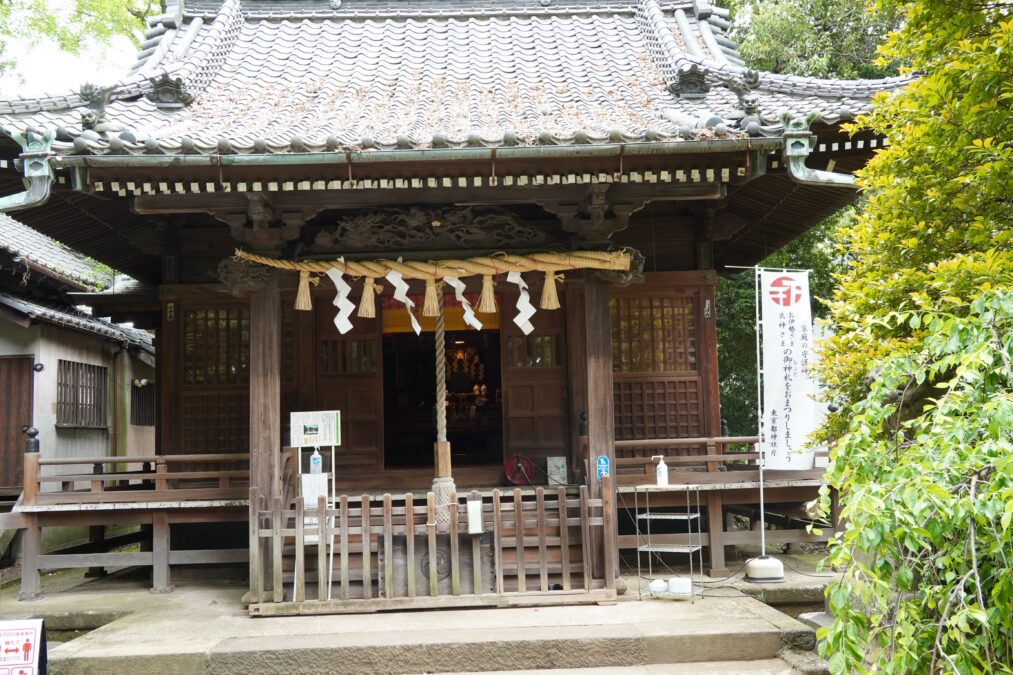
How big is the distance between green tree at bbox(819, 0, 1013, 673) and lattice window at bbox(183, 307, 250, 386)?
7.21 m

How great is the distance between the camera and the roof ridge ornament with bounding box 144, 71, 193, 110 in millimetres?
9172

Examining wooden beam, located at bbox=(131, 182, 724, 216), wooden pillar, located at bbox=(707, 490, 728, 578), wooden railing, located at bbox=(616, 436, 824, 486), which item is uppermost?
wooden beam, located at bbox=(131, 182, 724, 216)

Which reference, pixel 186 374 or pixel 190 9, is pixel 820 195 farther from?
pixel 190 9

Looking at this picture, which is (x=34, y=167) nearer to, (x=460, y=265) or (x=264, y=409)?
(x=264, y=409)

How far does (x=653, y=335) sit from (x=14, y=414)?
10.0m

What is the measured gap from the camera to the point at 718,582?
8.67m

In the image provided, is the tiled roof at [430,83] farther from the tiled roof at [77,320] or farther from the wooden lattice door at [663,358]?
the tiled roof at [77,320]

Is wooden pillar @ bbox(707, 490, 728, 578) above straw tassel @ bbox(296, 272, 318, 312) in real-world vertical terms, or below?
below

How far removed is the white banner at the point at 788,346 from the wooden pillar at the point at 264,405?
16.0 feet

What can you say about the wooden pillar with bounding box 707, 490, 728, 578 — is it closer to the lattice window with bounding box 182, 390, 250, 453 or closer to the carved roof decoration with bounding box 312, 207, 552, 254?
the carved roof decoration with bounding box 312, 207, 552, 254

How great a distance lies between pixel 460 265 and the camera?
321 inches

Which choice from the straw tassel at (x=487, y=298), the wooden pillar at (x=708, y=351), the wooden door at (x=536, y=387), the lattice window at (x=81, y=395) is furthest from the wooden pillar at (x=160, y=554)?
the wooden pillar at (x=708, y=351)

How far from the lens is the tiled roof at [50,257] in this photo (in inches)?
546

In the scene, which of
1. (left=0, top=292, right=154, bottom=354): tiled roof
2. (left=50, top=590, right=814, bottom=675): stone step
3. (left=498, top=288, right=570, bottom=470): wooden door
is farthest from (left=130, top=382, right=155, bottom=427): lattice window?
(left=50, top=590, right=814, bottom=675): stone step
